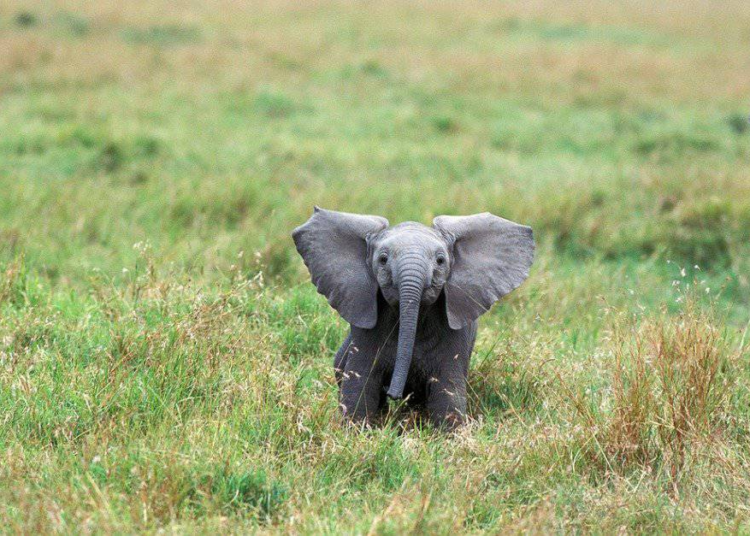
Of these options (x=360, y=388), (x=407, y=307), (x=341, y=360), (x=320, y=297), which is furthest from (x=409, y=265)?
(x=320, y=297)

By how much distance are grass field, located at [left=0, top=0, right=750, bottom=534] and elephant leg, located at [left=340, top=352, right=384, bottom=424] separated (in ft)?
0.30

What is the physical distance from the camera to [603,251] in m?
7.47

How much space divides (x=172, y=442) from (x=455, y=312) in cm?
129

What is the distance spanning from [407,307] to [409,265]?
167 millimetres

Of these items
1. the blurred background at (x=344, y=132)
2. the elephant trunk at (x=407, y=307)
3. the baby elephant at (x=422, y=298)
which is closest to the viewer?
the elephant trunk at (x=407, y=307)

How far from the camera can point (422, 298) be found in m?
3.88

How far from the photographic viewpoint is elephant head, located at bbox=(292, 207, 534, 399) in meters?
3.78

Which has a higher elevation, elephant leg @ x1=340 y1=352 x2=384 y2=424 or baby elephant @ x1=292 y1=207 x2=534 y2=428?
baby elephant @ x1=292 y1=207 x2=534 y2=428

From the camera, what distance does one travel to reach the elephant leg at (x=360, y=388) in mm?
4105

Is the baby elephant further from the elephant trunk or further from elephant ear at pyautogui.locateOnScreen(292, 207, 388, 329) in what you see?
the elephant trunk

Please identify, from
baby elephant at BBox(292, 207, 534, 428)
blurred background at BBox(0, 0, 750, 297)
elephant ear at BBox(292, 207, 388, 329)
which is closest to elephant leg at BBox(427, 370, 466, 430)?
baby elephant at BBox(292, 207, 534, 428)

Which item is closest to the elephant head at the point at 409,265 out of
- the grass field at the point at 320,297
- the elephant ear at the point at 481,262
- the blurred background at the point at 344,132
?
the elephant ear at the point at 481,262

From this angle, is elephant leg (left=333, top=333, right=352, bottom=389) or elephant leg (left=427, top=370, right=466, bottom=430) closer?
elephant leg (left=427, top=370, right=466, bottom=430)

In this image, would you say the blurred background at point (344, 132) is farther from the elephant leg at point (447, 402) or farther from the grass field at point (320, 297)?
the elephant leg at point (447, 402)
